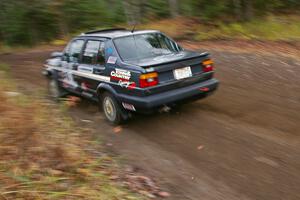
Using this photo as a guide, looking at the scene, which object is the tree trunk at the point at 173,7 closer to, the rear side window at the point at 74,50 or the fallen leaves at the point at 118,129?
the rear side window at the point at 74,50

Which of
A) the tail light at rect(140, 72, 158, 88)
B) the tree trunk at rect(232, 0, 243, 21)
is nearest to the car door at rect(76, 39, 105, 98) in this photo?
the tail light at rect(140, 72, 158, 88)

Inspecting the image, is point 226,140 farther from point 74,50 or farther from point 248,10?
point 248,10

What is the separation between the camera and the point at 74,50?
8141 mm

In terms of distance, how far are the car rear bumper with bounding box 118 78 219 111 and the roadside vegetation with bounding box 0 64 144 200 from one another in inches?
48.0

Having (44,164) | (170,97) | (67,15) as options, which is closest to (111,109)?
(170,97)

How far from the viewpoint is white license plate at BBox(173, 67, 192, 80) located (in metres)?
6.50

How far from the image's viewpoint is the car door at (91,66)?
23.4 feet

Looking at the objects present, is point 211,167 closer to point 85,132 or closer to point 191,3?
point 85,132

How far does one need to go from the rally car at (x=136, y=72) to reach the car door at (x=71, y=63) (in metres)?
0.02

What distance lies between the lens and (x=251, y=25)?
47.9 feet

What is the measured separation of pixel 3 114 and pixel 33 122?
18.5 inches

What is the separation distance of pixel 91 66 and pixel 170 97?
1.85 metres

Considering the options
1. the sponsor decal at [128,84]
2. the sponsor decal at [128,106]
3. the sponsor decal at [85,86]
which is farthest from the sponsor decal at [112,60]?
the sponsor decal at [85,86]

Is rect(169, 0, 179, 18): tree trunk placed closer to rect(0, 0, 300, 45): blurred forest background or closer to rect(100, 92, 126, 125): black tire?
rect(0, 0, 300, 45): blurred forest background
